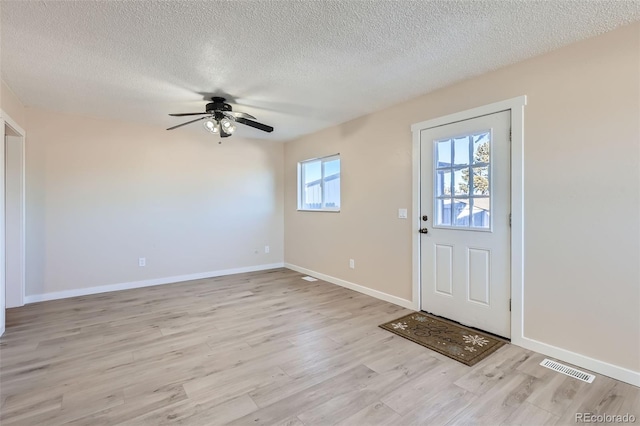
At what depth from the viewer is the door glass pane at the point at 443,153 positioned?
3.13 m

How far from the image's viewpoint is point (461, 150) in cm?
303

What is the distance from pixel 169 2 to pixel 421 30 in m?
1.63

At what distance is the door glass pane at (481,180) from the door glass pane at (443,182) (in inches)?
10.5

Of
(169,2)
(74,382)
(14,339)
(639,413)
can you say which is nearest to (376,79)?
(169,2)

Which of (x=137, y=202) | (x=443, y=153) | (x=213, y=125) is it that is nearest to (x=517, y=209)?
(x=443, y=153)

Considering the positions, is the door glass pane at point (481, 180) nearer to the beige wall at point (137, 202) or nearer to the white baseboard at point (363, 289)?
the white baseboard at point (363, 289)

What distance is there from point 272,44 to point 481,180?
220cm

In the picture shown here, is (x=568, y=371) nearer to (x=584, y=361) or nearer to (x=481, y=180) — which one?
(x=584, y=361)

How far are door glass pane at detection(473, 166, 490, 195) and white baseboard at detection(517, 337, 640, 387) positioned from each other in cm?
132

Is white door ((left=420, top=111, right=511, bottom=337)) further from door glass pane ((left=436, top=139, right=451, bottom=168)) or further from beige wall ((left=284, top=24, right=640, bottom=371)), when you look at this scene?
beige wall ((left=284, top=24, right=640, bottom=371))

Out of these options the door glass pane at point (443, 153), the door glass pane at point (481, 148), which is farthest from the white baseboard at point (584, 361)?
the door glass pane at point (443, 153)

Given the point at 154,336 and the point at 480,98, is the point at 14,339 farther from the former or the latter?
the point at 480,98

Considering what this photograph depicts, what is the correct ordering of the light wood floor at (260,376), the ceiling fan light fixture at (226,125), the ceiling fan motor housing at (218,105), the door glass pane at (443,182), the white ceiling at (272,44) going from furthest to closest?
the ceiling fan light fixture at (226,125) → the ceiling fan motor housing at (218,105) → the door glass pane at (443,182) → the white ceiling at (272,44) → the light wood floor at (260,376)

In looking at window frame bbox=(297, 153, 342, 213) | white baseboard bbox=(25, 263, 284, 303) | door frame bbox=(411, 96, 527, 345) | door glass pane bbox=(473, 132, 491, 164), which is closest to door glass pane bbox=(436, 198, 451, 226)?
door glass pane bbox=(473, 132, 491, 164)
